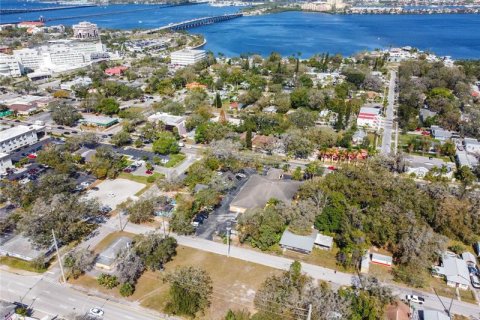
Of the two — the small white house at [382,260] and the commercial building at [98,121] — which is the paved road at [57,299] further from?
the commercial building at [98,121]

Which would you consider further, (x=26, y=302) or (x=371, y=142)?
(x=371, y=142)

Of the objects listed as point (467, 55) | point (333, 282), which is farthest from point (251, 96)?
point (467, 55)

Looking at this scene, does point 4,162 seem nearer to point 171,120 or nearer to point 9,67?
point 171,120

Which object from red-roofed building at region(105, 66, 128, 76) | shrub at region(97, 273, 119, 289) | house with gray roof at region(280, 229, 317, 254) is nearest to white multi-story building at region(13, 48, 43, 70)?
red-roofed building at region(105, 66, 128, 76)

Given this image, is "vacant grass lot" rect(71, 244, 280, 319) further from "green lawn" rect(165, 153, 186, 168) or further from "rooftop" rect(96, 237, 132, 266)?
"green lawn" rect(165, 153, 186, 168)

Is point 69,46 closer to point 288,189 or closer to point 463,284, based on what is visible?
point 288,189

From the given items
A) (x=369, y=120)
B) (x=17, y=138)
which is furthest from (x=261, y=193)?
(x=17, y=138)
